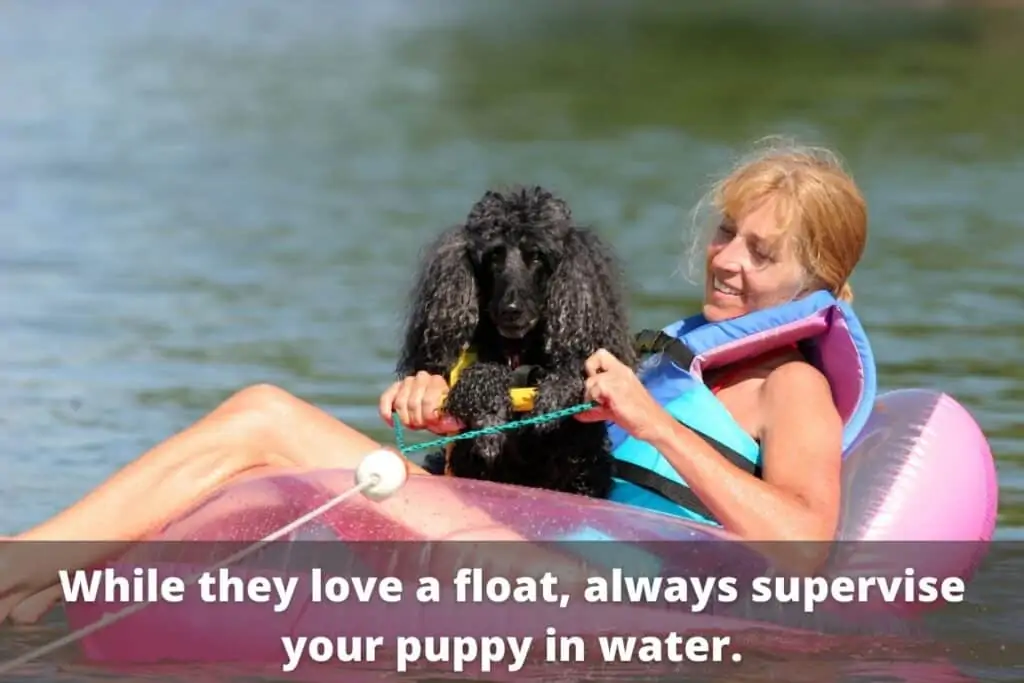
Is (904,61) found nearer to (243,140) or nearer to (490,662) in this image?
(243,140)

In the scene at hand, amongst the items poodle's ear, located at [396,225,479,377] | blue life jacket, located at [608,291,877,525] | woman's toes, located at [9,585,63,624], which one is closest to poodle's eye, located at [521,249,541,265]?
poodle's ear, located at [396,225,479,377]

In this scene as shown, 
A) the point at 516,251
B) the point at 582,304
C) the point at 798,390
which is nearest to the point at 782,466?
the point at 798,390

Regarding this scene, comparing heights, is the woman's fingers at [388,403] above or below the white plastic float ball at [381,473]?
above

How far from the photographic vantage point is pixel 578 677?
5156 mm

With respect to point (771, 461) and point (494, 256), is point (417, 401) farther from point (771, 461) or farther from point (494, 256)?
point (771, 461)

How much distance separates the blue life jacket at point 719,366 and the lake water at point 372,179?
1.10ft

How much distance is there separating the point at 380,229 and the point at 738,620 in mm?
8458

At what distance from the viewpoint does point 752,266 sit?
18.0 feet

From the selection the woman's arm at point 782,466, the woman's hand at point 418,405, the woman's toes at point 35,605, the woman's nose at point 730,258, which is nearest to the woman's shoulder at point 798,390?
the woman's arm at point 782,466

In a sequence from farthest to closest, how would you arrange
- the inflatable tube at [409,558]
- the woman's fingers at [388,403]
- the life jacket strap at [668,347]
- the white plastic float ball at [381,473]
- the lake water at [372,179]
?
the lake water at [372,179]
the life jacket strap at [668,347]
the woman's fingers at [388,403]
the inflatable tube at [409,558]
the white plastic float ball at [381,473]

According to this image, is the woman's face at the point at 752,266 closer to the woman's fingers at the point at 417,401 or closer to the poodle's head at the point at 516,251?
the poodle's head at the point at 516,251

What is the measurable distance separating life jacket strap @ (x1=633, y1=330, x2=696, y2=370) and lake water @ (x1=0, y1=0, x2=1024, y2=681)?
16 cm

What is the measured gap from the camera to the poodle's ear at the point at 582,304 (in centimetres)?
519


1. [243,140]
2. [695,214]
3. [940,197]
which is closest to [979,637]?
[695,214]
